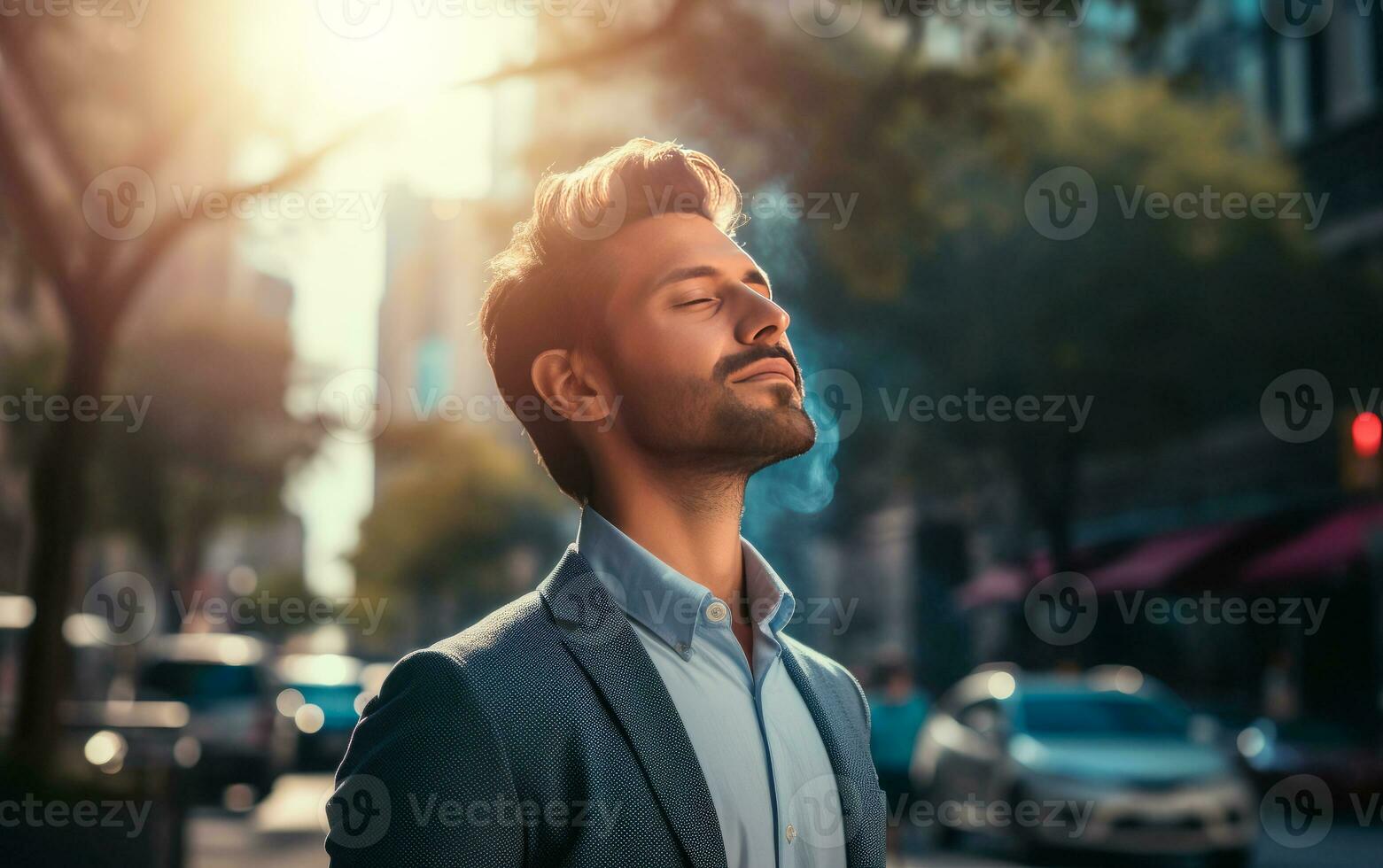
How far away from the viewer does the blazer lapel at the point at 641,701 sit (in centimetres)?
209

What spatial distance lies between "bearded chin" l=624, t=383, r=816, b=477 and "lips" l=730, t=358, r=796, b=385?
0.02 metres

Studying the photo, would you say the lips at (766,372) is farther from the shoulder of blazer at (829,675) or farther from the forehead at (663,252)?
the shoulder of blazer at (829,675)

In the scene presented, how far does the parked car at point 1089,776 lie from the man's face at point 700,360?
9.70m

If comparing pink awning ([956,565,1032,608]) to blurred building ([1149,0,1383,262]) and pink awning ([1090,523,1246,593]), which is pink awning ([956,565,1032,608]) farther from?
blurred building ([1149,0,1383,262])

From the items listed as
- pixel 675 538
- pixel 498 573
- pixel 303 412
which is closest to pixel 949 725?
pixel 675 538

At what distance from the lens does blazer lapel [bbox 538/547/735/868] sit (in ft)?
6.87

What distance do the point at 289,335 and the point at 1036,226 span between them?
22.0 metres

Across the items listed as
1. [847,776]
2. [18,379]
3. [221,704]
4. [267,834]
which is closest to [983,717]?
[267,834]

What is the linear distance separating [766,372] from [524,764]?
0.69m

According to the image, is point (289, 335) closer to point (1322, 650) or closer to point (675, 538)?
point (1322, 650)

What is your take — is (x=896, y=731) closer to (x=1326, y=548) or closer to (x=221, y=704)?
(x=221, y=704)

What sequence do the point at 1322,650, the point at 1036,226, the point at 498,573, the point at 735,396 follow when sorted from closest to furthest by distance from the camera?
the point at 735,396, the point at 1322,650, the point at 1036,226, the point at 498,573

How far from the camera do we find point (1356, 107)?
25.8m

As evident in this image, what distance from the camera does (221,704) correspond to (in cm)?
1889
